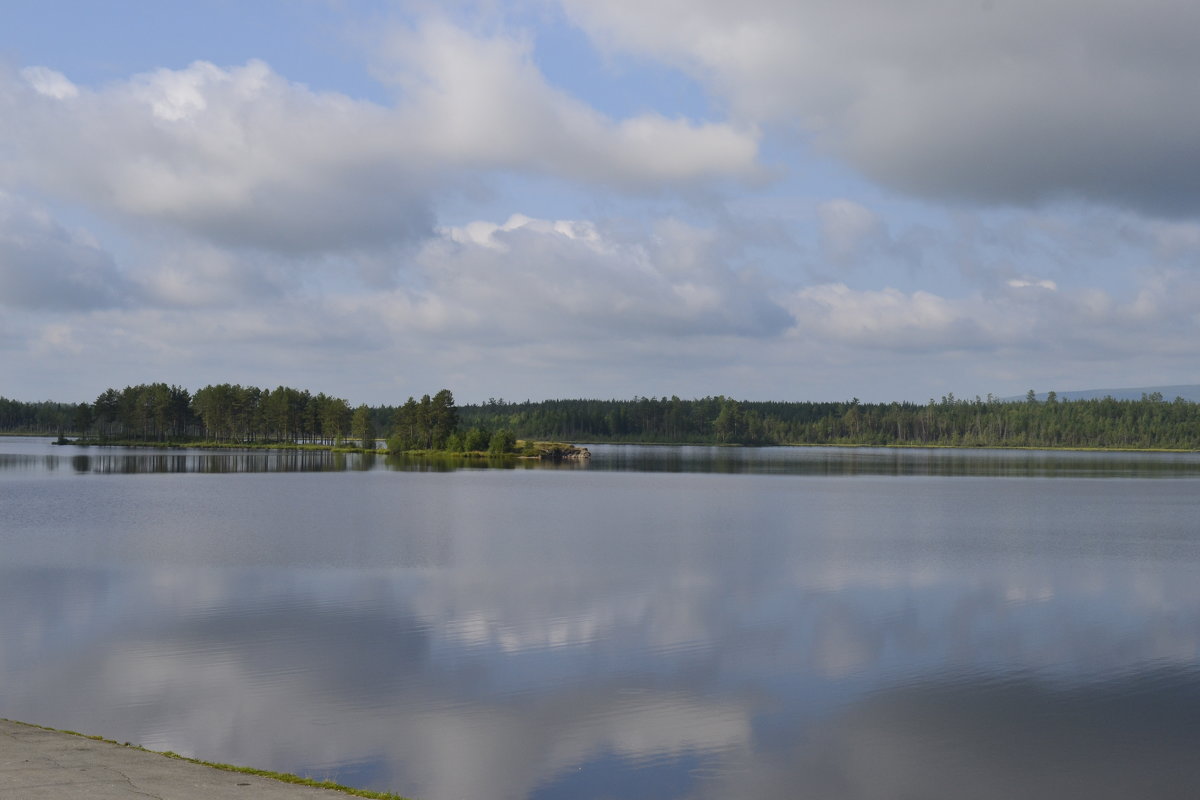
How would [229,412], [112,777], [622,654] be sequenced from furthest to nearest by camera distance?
[229,412] < [622,654] < [112,777]

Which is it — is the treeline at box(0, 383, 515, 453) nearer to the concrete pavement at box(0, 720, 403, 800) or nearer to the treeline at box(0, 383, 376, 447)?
the treeline at box(0, 383, 376, 447)

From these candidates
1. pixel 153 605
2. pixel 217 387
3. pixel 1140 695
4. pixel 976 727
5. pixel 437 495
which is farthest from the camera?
pixel 217 387

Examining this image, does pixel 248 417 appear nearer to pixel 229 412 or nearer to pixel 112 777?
pixel 229 412

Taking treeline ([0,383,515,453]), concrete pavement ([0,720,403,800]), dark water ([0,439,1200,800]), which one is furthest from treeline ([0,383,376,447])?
concrete pavement ([0,720,403,800])

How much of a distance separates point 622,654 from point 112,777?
11026mm

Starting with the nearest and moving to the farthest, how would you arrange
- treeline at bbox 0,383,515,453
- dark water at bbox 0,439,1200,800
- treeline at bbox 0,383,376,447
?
dark water at bbox 0,439,1200,800 < treeline at bbox 0,383,515,453 < treeline at bbox 0,383,376,447

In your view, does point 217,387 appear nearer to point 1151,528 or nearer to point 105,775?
point 1151,528

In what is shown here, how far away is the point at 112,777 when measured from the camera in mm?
10453

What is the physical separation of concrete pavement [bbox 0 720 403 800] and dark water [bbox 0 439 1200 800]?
1.87 metres

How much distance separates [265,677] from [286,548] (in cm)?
1890

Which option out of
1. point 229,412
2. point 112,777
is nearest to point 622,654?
point 112,777

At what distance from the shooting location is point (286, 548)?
35.6 metres

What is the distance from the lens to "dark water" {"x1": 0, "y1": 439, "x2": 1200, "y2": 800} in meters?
13.5

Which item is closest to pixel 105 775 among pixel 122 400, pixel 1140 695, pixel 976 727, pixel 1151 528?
pixel 976 727
